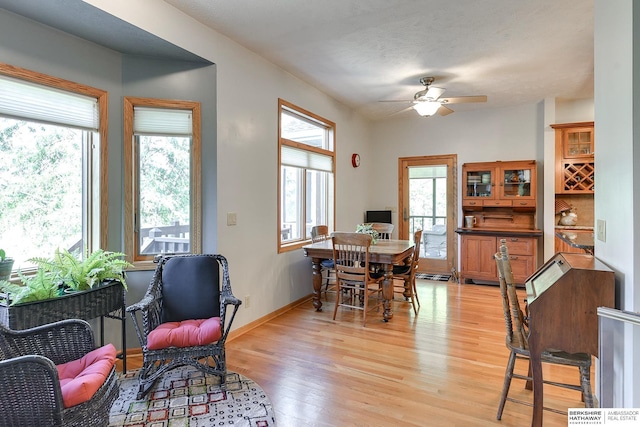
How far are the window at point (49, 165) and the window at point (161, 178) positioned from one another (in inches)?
8.8

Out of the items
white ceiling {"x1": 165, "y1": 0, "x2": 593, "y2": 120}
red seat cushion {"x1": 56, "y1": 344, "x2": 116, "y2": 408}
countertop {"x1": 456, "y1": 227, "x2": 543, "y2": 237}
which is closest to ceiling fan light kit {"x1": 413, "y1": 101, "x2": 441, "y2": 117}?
white ceiling {"x1": 165, "y1": 0, "x2": 593, "y2": 120}

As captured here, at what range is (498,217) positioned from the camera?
5.71m

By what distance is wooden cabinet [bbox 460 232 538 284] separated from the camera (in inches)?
199

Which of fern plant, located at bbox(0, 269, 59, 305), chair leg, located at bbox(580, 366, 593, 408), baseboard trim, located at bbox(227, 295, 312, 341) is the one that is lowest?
baseboard trim, located at bbox(227, 295, 312, 341)

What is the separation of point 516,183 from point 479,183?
1.77ft

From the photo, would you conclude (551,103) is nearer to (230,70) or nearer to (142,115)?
(230,70)

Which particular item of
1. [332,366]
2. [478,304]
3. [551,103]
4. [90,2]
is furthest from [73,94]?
[551,103]

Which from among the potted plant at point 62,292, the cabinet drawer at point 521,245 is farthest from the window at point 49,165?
the cabinet drawer at point 521,245

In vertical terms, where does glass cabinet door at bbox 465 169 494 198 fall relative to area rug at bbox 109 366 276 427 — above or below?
above

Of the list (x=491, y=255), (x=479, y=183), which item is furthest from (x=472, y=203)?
(x=491, y=255)

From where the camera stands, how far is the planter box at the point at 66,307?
194 centimetres

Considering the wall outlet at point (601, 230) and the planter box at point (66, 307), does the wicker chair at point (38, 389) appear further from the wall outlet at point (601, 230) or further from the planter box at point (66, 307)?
the wall outlet at point (601, 230)

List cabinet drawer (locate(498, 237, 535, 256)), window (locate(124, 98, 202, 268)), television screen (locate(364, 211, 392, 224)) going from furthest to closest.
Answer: television screen (locate(364, 211, 392, 224)), cabinet drawer (locate(498, 237, 535, 256)), window (locate(124, 98, 202, 268))

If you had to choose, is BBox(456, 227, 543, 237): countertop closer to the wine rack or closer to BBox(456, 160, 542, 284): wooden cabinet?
BBox(456, 160, 542, 284): wooden cabinet
